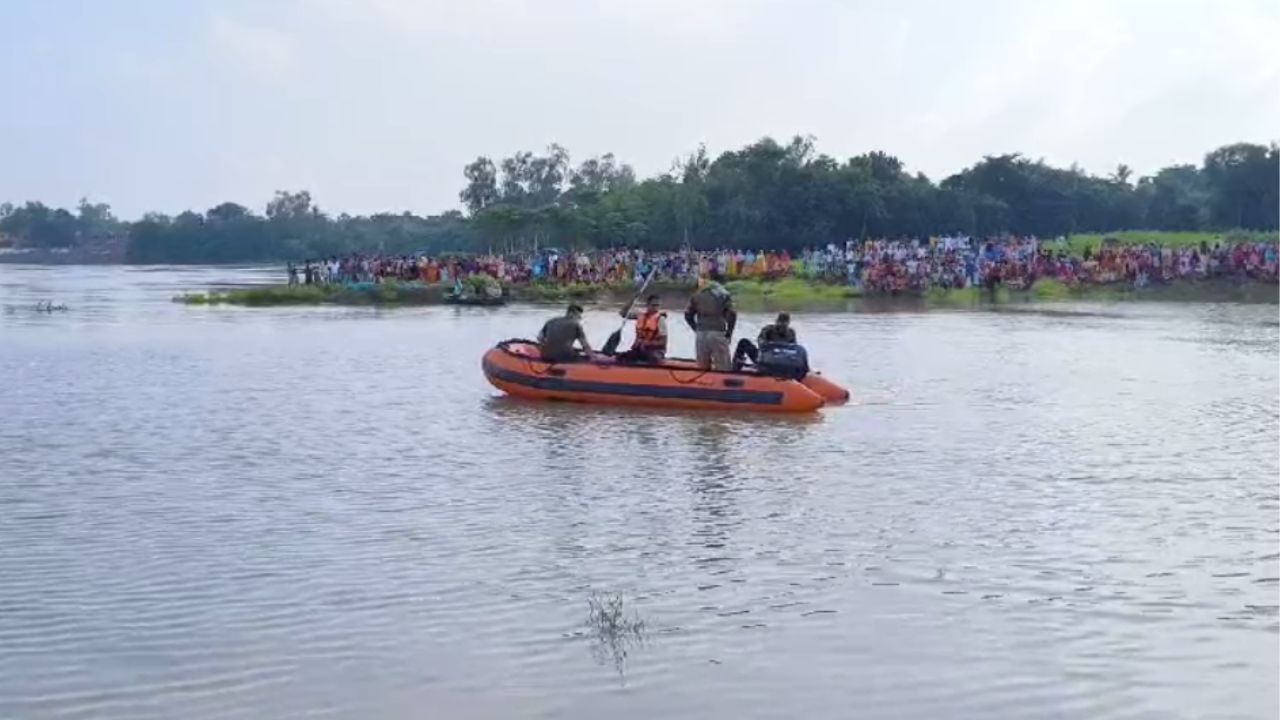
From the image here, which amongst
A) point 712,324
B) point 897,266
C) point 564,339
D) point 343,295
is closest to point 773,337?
point 712,324

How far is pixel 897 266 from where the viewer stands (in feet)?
141

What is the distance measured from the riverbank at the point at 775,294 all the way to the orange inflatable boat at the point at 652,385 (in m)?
22.1

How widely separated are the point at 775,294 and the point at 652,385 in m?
25.5

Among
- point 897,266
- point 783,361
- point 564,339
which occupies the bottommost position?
point 783,361

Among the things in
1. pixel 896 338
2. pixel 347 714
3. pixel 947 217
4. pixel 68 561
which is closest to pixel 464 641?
pixel 347 714

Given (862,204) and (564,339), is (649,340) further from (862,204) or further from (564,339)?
(862,204)

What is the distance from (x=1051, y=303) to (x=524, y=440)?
27775 mm

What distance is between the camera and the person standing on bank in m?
17.6

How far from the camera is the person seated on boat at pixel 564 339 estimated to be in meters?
18.1

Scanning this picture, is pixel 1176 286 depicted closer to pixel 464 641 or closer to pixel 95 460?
pixel 95 460

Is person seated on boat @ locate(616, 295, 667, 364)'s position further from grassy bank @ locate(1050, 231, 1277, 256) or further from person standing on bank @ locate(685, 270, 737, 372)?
grassy bank @ locate(1050, 231, 1277, 256)

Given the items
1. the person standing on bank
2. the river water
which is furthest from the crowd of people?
the person standing on bank

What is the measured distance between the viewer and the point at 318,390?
20.3 m

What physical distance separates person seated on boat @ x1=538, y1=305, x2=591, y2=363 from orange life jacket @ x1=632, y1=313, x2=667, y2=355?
65 cm
